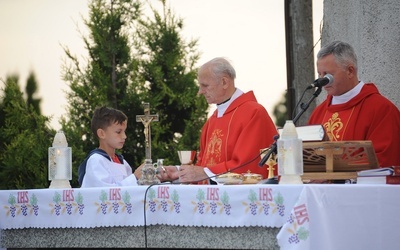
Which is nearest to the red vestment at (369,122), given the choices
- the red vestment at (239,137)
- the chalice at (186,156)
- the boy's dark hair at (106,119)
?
the red vestment at (239,137)

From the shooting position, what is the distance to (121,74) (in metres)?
10.4

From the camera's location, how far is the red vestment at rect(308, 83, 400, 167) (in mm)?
5855

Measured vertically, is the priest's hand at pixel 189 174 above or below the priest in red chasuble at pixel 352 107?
below

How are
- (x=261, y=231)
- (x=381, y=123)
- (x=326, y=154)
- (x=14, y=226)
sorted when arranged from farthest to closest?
(x=381, y=123) < (x=14, y=226) < (x=326, y=154) < (x=261, y=231)

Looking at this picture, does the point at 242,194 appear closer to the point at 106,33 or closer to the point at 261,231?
the point at 261,231

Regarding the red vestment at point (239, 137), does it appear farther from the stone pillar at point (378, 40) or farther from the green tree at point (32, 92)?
the green tree at point (32, 92)

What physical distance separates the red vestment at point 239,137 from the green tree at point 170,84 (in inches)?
119

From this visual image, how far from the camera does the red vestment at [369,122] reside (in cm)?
586

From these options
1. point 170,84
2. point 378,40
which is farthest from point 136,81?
point 378,40

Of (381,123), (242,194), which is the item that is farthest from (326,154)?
(381,123)

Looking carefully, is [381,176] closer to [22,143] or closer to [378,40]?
[378,40]

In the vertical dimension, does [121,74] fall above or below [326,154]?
above

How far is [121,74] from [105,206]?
5369 millimetres

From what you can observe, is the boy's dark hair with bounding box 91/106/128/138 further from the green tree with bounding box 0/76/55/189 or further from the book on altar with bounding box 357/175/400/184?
the green tree with bounding box 0/76/55/189
